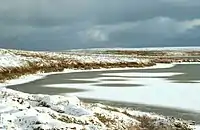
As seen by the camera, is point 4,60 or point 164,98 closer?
point 164,98

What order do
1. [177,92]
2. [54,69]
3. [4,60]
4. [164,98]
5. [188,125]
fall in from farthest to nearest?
[54,69], [4,60], [177,92], [164,98], [188,125]

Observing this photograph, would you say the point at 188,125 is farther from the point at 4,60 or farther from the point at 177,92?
the point at 4,60

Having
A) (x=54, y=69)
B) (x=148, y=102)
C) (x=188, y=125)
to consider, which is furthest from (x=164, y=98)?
(x=54, y=69)

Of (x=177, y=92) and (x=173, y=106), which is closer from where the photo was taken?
(x=173, y=106)

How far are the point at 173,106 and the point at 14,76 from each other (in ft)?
100

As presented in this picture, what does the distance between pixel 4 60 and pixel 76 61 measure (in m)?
23.3

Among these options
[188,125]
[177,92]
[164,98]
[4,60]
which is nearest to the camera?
[188,125]

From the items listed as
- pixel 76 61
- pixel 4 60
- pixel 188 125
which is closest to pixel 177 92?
pixel 188 125

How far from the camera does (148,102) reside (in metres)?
29.3

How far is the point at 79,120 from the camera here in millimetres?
16484

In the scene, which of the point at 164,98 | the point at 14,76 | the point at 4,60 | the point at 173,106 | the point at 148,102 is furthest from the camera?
the point at 4,60

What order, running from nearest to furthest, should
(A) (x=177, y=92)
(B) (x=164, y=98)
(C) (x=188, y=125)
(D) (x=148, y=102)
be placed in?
(C) (x=188, y=125), (D) (x=148, y=102), (B) (x=164, y=98), (A) (x=177, y=92)

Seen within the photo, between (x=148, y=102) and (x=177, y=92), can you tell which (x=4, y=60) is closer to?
(x=177, y=92)

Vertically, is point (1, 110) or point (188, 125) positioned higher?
point (1, 110)
